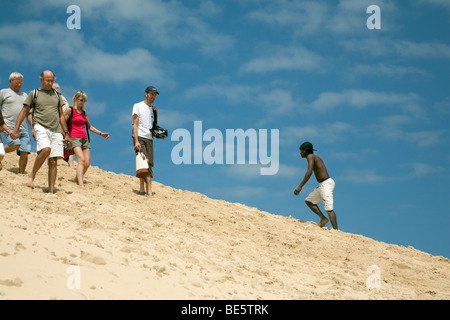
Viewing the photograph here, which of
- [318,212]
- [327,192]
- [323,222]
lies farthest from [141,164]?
[323,222]

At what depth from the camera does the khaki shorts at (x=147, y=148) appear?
34.6 ft

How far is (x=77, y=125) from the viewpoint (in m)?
10.3

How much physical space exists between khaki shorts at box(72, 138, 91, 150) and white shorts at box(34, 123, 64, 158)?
1288mm

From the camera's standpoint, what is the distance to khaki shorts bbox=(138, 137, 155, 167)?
10531mm

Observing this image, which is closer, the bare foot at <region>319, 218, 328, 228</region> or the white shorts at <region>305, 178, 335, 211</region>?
the white shorts at <region>305, 178, 335, 211</region>

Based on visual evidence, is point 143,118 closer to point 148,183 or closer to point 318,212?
point 148,183

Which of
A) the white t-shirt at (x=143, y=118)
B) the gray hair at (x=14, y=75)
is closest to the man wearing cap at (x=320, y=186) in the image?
the white t-shirt at (x=143, y=118)

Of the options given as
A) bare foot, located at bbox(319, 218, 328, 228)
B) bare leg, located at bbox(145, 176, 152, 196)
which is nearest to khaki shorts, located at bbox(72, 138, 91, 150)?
bare leg, located at bbox(145, 176, 152, 196)

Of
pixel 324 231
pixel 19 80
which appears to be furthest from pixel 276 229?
pixel 19 80

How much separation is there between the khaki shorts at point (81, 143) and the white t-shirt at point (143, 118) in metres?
1.12

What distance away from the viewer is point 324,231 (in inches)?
454

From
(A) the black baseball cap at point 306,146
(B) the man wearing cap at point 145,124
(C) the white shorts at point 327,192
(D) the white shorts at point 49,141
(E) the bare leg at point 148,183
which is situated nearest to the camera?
(D) the white shorts at point 49,141

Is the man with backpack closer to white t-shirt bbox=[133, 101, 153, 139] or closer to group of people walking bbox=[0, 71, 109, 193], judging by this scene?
group of people walking bbox=[0, 71, 109, 193]

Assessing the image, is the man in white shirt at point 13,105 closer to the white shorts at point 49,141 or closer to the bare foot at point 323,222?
the white shorts at point 49,141
